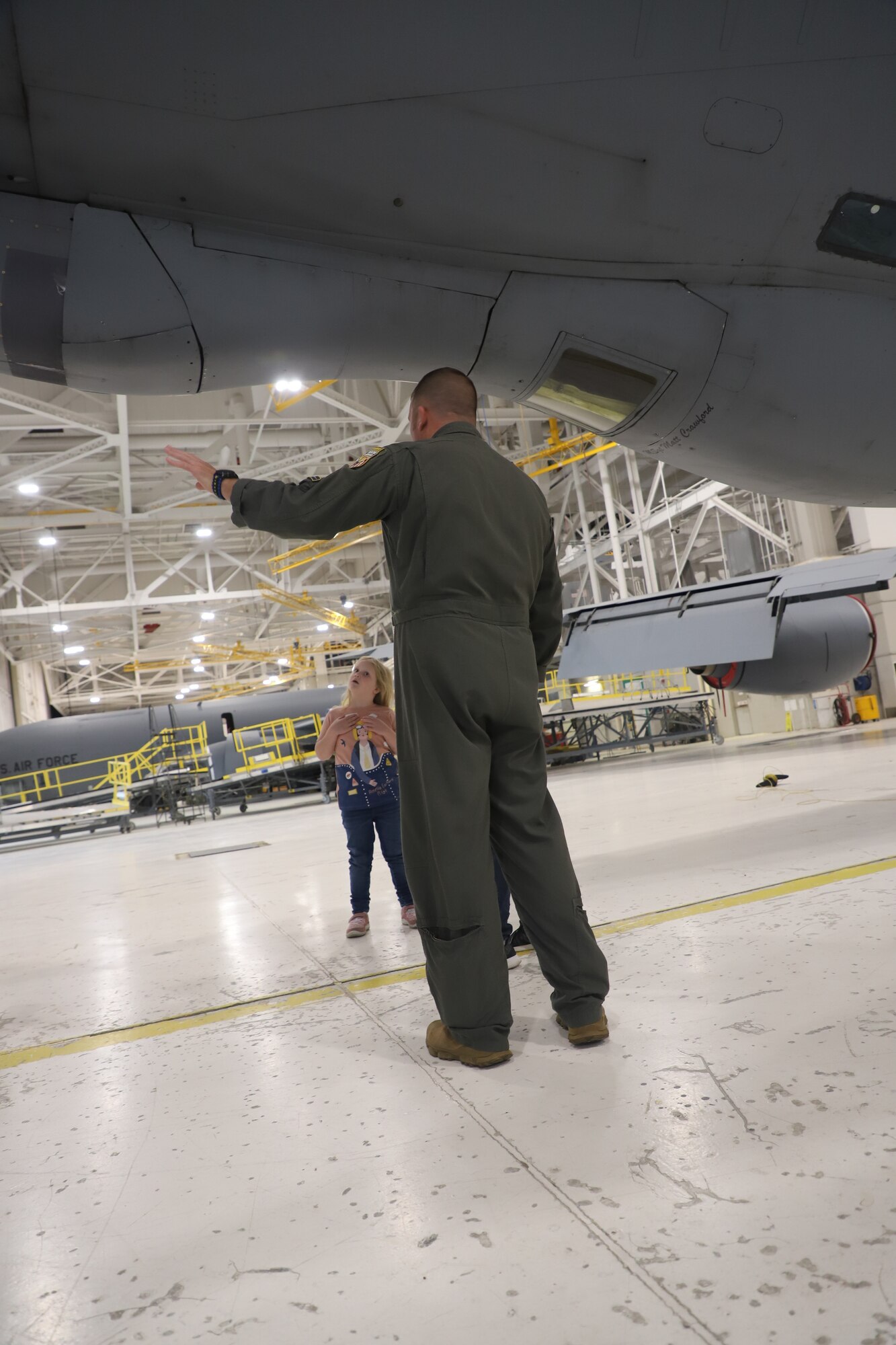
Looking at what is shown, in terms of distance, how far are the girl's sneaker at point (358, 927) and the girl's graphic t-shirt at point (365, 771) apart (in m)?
0.52

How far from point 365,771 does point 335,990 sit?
1.30 m

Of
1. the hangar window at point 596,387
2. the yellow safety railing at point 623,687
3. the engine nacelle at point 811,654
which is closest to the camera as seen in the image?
the hangar window at point 596,387

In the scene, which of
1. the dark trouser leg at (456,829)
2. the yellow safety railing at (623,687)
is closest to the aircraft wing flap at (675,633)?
the dark trouser leg at (456,829)

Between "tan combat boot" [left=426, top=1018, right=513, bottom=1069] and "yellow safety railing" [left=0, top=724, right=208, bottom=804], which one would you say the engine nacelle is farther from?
"yellow safety railing" [left=0, top=724, right=208, bottom=804]

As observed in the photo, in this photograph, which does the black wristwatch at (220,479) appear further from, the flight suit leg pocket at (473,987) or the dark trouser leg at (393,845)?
the dark trouser leg at (393,845)

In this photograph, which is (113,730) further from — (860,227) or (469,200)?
(860,227)

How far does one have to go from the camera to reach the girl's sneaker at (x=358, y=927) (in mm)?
3904

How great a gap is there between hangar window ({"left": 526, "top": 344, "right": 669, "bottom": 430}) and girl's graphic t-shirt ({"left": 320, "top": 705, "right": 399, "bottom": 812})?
177 cm

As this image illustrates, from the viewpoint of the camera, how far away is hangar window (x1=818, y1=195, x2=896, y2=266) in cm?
294

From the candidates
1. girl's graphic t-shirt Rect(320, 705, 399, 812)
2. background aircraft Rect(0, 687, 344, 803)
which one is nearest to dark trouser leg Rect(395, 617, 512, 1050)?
girl's graphic t-shirt Rect(320, 705, 399, 812)

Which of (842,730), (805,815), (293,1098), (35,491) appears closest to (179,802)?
(35,491)

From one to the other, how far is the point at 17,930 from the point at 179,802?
1699 centimetres

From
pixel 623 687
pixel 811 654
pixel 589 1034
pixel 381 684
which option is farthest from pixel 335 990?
pixel 623 687

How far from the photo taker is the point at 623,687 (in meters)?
21.0
